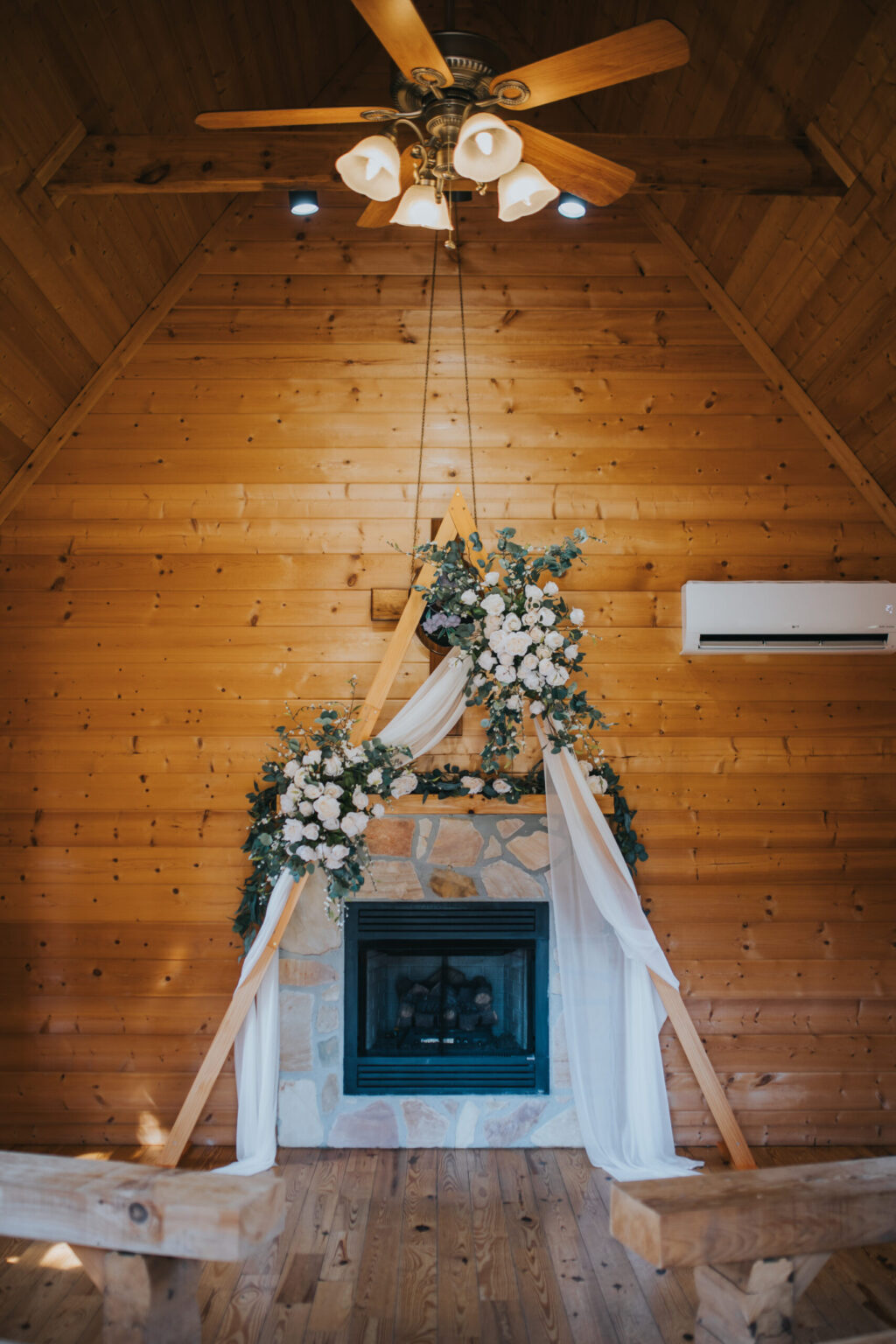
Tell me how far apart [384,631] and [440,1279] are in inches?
88.4

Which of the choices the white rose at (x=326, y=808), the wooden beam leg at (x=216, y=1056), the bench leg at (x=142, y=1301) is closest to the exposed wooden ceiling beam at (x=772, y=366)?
the white rose at (x=326, y=808)

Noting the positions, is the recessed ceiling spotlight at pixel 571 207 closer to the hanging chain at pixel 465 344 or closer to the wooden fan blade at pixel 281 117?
the hanging chain at pixel 465 344

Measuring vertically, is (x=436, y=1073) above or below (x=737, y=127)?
below

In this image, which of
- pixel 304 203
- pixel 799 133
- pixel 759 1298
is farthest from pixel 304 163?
pixel 759 1298

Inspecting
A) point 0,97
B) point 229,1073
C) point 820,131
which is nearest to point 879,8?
point 820,131

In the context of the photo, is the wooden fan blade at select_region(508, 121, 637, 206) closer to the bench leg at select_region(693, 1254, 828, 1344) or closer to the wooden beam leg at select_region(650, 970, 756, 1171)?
the bench leg at select_region(693, 1254, 828, 1344)

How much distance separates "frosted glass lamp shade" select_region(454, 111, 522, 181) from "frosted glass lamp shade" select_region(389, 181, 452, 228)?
25 centimetres

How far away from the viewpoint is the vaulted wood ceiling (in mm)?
2750

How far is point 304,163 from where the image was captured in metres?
3.08

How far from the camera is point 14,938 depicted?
3.79 metres

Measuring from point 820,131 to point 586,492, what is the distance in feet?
4.87

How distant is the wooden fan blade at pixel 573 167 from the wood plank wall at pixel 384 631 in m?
1.54

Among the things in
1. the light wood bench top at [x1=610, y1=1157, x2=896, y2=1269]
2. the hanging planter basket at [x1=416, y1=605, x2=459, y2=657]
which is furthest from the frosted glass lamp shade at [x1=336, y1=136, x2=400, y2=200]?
the light wood bench top at [x1=610, y1=1157, x2=896, y2=1269]

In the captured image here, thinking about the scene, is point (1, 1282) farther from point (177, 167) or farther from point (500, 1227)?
point (177, 167)
